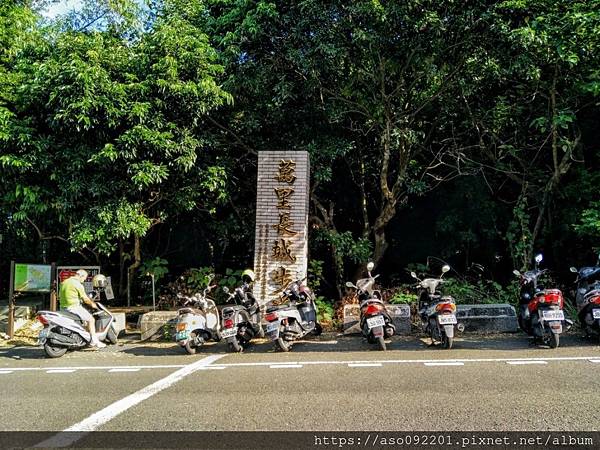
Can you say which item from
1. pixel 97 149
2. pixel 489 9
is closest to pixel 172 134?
pixel 97 149

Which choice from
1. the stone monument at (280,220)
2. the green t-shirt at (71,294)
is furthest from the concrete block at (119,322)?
the stone monument at (280,220)

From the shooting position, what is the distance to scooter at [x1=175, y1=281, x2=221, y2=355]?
330 inches

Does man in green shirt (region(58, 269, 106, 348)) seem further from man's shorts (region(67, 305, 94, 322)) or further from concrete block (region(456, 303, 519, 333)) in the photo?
concrete block (region(456, 303, 519, 333))

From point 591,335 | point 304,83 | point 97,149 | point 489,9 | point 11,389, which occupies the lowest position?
point 11,389

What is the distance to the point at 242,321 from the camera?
28.5 ft

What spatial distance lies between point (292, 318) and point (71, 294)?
426cm

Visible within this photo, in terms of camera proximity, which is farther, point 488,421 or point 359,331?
point 359,331

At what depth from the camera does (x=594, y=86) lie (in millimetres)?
9195

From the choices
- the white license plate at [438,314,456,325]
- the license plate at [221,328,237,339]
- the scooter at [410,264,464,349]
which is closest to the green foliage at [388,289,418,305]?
the scooter at [410,264,464,349]

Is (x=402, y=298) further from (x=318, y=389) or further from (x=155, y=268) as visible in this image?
(x=155, y=268)

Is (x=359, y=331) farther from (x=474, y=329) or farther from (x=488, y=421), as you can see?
(x=488, y=421)

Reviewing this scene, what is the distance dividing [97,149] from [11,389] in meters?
5.22

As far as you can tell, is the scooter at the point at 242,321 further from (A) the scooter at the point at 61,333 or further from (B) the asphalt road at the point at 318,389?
(A) the scooter at the point at 61,333

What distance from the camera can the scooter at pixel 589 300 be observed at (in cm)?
769
